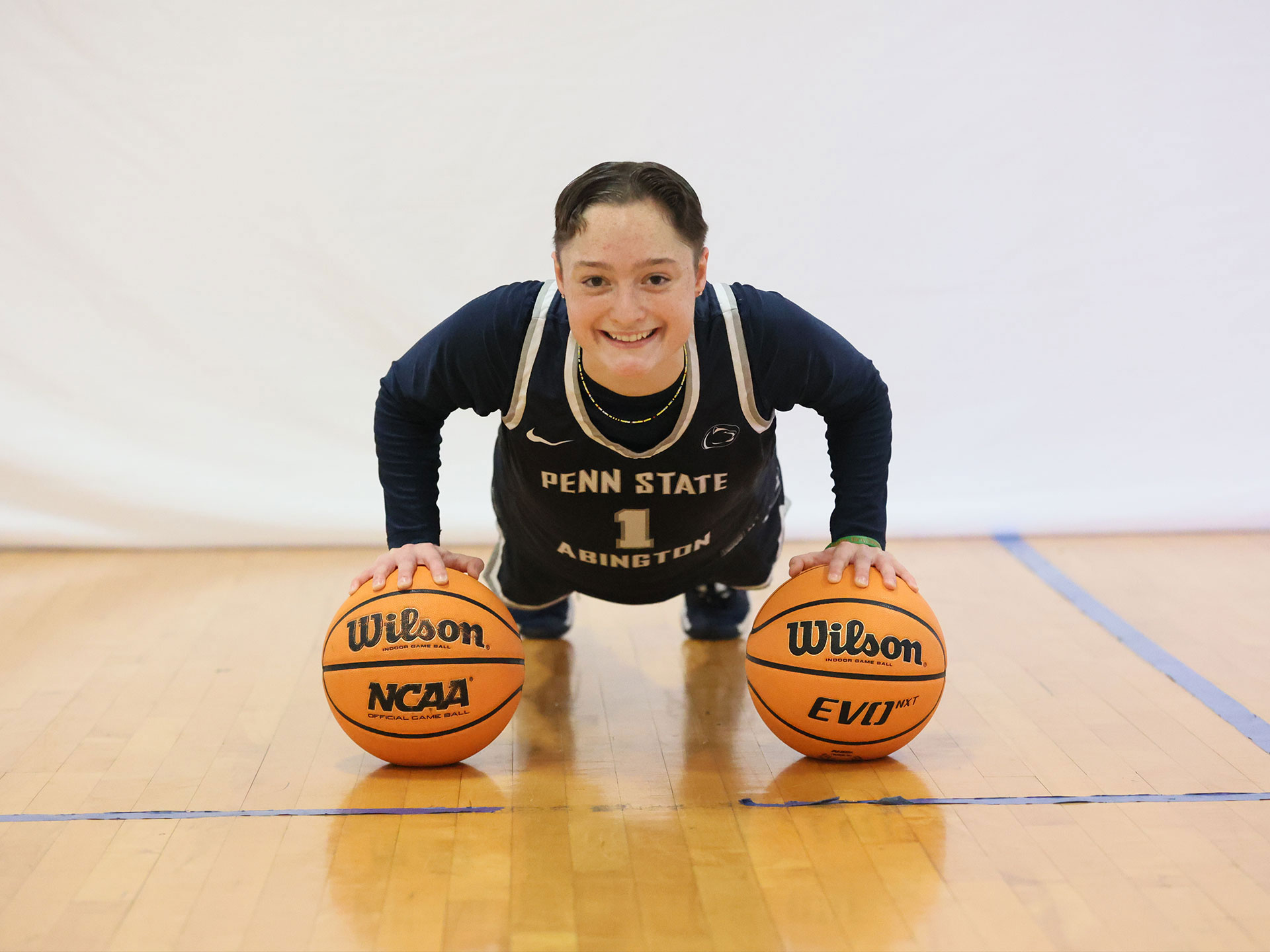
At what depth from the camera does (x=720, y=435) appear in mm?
2504

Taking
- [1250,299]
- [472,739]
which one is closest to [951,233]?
[1250,299]

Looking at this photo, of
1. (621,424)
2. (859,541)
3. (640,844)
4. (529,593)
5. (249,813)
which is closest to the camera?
(640,844)

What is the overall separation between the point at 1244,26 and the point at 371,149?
295cm

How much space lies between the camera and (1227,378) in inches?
173

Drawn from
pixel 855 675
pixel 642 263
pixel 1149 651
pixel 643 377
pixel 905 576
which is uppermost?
pixel 642 263

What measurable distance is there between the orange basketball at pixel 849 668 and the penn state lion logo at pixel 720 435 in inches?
13.1

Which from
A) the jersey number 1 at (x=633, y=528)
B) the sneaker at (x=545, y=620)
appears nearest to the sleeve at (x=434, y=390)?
the jersey number 1 at (x=633, y=528)

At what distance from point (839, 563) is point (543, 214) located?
217 centimetres

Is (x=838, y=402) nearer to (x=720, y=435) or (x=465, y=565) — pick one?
(x=720, y=435)

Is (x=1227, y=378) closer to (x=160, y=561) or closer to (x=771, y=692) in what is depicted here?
(x=771, y=692)

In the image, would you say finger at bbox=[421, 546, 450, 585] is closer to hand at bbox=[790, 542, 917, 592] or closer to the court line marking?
hand at bbox=[790, 542, 917, 592]

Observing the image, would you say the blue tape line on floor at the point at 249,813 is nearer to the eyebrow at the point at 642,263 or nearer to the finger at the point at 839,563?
the finger at the point at 839,563

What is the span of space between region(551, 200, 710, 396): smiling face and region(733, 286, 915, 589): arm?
0.77 ft

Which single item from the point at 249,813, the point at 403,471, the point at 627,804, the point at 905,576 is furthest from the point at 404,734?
the point at 905,576
